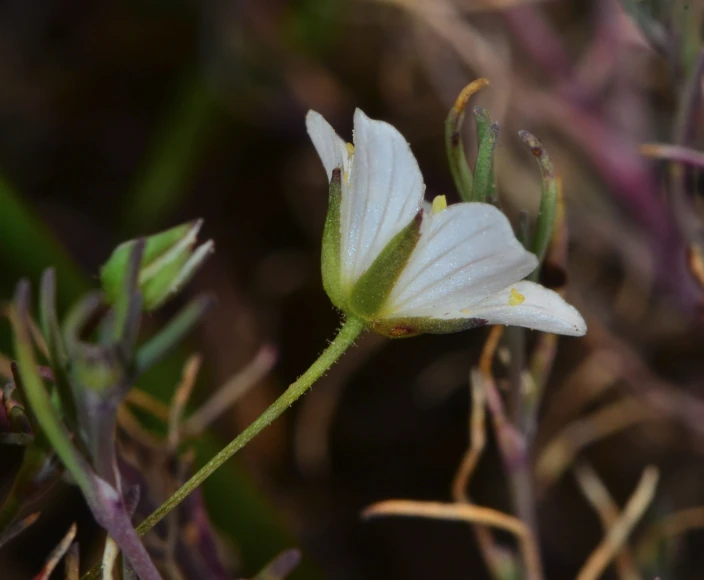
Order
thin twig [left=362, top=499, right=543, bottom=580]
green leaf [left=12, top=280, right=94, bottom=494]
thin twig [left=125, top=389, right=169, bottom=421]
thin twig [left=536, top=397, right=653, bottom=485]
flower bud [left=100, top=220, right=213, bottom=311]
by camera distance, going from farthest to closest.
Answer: thin twig [left=536, top=397, right=653, bottom=485], thin twig [left=125, top=389, right=169, bottom=421], thin twig [left=362, top=499, right=543, bottom=580], flower bud [left=100, top=220, right=213, bottom=311], green leaf [left=12, top=280, right=94, bottom=494]

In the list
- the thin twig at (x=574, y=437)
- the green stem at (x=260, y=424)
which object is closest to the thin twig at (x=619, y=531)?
the thin twig at (x=574, y=437)

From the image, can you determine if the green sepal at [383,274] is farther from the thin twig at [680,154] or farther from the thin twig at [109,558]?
the thin twig at [680,154]

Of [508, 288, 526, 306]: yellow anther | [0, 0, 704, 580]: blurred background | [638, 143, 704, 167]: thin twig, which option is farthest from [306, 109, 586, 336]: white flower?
[0, 0, 704, 580]: blurred background

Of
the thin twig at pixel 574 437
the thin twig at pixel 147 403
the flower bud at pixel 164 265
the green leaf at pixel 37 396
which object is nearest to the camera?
the green leaf at pixel 37 396

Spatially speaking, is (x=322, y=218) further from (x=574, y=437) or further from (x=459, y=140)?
(x=459, y=140)

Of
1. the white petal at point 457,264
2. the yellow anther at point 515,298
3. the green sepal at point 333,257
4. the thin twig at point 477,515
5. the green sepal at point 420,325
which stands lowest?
the thin twig at point 477,515

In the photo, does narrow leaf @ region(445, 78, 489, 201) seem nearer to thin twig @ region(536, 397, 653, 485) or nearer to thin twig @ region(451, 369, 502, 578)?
thin twig @ region(451, 369, 502, 578)

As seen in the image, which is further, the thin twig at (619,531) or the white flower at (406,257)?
the thin twig at (619,531)

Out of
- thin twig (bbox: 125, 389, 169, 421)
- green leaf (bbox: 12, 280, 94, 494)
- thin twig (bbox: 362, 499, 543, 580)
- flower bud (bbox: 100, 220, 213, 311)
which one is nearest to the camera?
green leaf (bbox: 12, 280, 94, 494)
